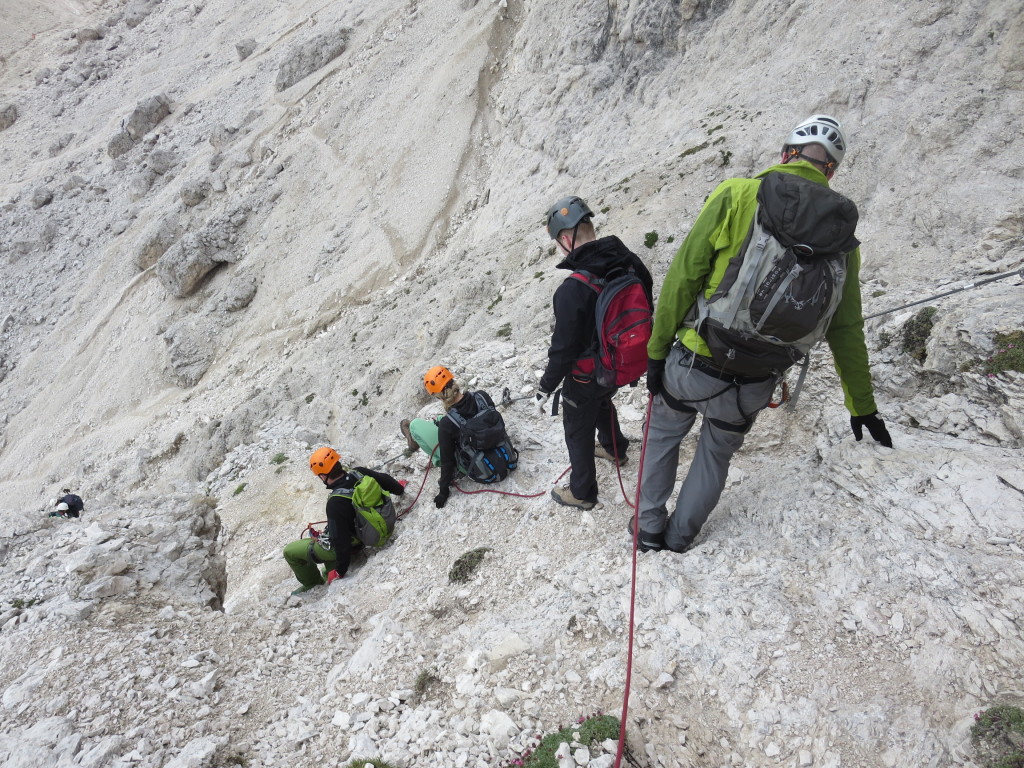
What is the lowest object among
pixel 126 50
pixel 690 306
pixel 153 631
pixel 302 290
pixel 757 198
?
pixel 302 290

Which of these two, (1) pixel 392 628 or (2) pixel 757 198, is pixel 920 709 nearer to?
(2) pixel 757 198

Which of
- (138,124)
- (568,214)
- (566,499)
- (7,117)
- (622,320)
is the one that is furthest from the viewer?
(7,117)

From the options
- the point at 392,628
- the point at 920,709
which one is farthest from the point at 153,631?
the point at 920,709

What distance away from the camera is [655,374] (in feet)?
A: 15.1

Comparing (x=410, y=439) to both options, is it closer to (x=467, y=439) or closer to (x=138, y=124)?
→ (x=467, y=439)

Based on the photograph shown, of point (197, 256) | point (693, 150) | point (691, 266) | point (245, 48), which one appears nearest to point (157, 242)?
point (197, 256)

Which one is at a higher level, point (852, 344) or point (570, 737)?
point (852, 344)

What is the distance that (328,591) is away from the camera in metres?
7.42

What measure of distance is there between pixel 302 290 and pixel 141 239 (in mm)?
16955

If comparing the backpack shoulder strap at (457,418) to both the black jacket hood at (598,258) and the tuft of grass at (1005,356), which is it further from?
the tuft of grass at (1005,356)

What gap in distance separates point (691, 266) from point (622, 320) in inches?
42.9

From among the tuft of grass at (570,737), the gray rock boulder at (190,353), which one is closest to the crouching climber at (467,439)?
the tuft of grass at (570,737)

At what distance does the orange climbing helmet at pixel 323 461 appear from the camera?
7.50 metres

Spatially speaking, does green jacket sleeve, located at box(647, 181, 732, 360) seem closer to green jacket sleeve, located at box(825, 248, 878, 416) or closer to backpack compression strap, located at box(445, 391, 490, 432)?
green jacket sleeve, located at box(825, 248, 878, 416)
